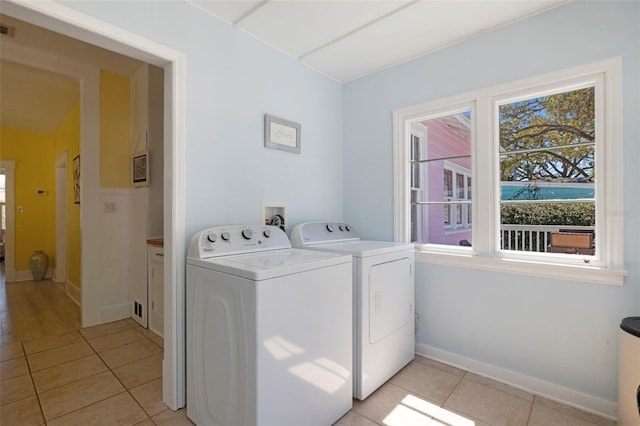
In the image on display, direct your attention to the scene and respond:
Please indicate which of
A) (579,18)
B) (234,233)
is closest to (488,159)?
(579,18)

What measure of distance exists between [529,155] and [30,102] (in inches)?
226

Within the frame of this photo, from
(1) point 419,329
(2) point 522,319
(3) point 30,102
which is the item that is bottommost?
(1) point 419,329

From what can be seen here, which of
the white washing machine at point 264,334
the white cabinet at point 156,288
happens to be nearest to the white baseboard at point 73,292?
the white cabinet at point 156,288

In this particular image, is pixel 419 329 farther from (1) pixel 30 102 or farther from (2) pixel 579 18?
(1) pixel 30 102

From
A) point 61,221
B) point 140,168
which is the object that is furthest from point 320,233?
point 61,221

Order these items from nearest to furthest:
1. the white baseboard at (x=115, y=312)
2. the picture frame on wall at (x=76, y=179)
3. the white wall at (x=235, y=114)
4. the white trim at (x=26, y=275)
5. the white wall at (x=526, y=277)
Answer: the white wall at (x=526, y=277), the white wall at (x=235, y=114), the white baseboard at (x=115, y=312), the picture frame on wall at (x=76, y=179), the white trim at (x=26, y=275)

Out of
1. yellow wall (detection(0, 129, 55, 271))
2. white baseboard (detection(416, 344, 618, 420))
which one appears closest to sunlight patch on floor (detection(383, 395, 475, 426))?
white baseboard (detection(416, 344, 618, 420))

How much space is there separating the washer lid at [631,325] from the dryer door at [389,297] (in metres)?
1.15

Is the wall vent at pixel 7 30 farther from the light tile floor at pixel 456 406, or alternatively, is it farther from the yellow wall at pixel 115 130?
the light tile floor at pixel 456 406

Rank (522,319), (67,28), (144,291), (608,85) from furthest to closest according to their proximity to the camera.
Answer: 1. (144,291)
2. (522,319)
3. (608,85)
4. (67,28)

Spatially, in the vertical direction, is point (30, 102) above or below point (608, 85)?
above

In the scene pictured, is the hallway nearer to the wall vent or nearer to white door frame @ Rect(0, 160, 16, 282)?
white door frame @ Rect(0, 160, 16, 282)

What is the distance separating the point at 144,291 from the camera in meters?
3.06

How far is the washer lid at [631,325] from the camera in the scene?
1450 millimetres
